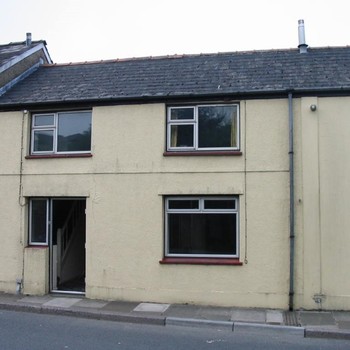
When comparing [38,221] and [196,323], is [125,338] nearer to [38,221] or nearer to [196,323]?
[196,323]

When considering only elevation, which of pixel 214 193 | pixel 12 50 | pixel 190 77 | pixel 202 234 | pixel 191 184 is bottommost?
pixel 202 234

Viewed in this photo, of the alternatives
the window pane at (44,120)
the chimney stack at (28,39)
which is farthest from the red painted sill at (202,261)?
the chimney stack at (28,39)

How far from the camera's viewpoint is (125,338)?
7520 millimetres

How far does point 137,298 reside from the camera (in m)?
9.89

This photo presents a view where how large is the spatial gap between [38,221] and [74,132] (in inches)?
95.5

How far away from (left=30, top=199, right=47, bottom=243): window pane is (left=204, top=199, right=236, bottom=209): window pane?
13.6 feet

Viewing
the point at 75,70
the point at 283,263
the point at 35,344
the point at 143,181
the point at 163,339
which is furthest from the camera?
the point at 75,70

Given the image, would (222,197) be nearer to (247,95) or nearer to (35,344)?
(247,95)

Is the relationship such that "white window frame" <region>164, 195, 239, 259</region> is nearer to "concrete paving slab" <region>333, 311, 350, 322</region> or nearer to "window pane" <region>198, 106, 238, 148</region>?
"window pane" <region>198, 106, 238, 148</region>

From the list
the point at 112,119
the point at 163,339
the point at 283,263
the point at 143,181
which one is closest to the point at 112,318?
the point at 163,339

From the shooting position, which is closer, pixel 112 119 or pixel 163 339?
pixel 163 339

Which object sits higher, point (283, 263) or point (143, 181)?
point (143, 181)

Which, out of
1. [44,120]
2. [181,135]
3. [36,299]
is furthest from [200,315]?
[44,120]

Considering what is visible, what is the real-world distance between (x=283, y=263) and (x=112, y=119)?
514 centimetres
